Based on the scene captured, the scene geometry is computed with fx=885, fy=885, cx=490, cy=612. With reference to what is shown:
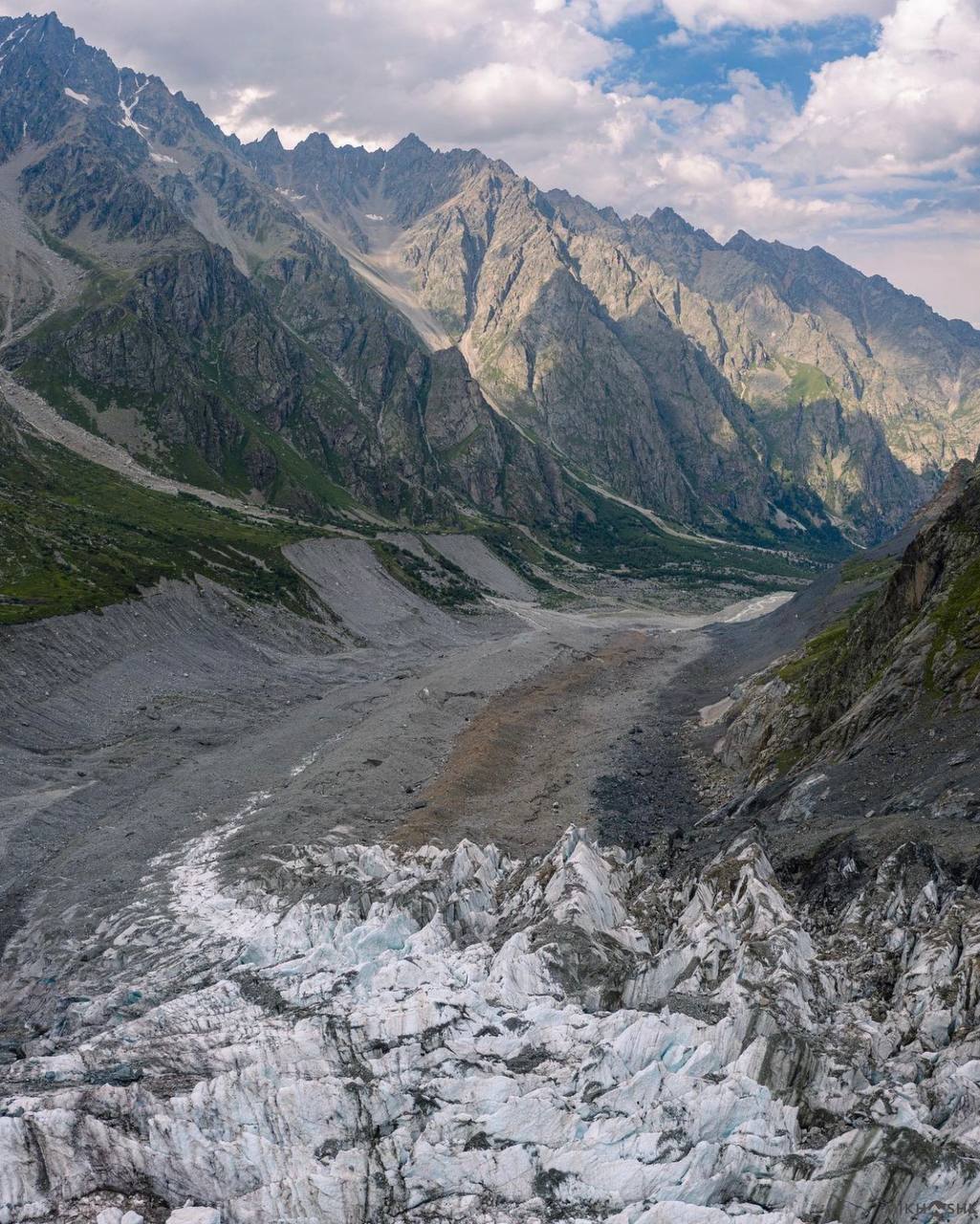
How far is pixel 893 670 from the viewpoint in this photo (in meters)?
56.2

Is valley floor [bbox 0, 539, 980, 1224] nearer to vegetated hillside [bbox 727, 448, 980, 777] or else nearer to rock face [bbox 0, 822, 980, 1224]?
rock face [bbox 0, 822, 980, 1224]

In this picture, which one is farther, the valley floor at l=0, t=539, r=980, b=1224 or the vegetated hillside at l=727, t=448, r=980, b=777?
the vegetated hillside at l=727, t=448, r=980, b=777

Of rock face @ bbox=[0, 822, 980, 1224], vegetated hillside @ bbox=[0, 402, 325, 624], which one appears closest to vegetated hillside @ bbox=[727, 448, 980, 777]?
rock face @ bbox=[0, 822, 980, 1224]

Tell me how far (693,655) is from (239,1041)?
11765 centimetres

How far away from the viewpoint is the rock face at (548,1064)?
22047 mm

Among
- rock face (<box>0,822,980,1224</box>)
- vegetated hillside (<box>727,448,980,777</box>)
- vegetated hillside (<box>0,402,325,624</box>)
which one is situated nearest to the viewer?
rock face (<box>0,822,980,1224</box>)

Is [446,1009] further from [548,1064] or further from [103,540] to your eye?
[103,540]

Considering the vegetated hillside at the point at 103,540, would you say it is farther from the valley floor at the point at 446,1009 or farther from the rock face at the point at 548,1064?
the rock face at the point at 548,1064

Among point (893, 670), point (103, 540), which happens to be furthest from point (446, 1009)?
point (103, 540)

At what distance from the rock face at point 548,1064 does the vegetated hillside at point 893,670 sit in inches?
843

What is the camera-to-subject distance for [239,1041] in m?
29.5

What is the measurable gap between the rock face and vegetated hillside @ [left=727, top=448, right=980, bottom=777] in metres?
21.4

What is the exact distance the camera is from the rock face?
868 inches

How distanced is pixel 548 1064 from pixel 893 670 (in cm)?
3925
